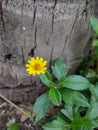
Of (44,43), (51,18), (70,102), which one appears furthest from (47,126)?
(51,18)

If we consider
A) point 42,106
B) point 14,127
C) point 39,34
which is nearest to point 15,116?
point 14,127

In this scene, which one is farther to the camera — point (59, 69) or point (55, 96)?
point (59, 69)

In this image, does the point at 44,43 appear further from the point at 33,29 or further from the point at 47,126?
the point at 47,126

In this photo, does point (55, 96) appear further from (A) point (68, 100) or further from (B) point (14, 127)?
(B) point (14, 127)

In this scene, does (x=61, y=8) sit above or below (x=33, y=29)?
above

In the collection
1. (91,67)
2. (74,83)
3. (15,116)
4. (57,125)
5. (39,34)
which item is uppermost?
(39,34)

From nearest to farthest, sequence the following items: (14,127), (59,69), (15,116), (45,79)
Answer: (45,79) → (59,69) → (14,127) → (15,116)

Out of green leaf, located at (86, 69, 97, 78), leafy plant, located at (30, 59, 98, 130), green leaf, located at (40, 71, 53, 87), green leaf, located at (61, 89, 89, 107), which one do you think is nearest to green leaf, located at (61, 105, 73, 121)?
leafy plant, located at (30, 59, 98, 130)
